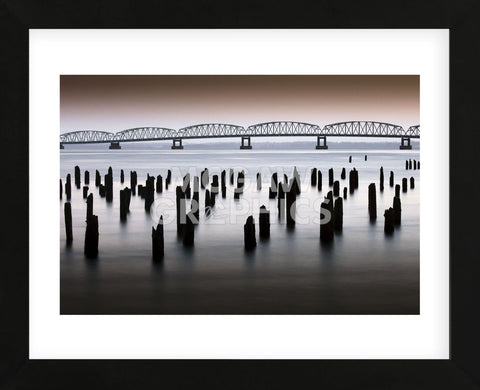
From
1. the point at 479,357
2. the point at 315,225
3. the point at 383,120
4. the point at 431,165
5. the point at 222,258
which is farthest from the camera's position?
the point at 383,120

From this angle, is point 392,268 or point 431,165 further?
point 392,268

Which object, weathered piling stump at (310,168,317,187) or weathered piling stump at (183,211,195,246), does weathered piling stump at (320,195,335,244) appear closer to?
weathered piling stump at (183,211,195,246)

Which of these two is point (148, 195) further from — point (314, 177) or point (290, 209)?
point (314, 177)

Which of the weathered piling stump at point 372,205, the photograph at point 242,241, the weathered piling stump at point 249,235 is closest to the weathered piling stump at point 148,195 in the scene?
the photograph at point 242,241

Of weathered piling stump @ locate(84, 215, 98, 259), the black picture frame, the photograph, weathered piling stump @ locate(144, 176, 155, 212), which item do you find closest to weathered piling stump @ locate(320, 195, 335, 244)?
the photograph
